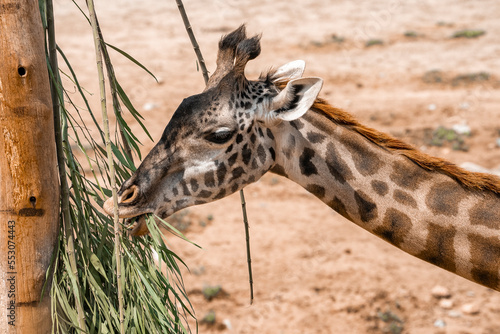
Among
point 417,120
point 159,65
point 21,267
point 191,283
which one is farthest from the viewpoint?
point 159,65

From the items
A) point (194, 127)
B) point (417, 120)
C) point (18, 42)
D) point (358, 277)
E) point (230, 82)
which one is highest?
point (18, 42)

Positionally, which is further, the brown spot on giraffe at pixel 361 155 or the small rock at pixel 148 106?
the small rock at pixel 148 106

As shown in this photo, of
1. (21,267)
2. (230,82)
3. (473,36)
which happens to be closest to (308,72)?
(473,36)

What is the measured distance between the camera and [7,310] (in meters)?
2.73

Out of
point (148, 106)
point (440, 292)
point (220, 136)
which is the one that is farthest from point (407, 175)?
point (148, 106)

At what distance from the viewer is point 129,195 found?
3.34 m

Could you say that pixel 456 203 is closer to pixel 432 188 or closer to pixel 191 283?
pixel 432 188

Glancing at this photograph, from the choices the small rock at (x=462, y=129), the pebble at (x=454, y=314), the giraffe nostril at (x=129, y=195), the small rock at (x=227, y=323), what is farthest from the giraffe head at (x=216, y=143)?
the small rock at (x=462, y=129)

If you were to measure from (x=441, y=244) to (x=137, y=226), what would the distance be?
65.7 inches

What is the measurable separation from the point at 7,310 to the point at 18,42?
1.16m

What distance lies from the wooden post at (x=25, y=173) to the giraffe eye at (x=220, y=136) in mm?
1008

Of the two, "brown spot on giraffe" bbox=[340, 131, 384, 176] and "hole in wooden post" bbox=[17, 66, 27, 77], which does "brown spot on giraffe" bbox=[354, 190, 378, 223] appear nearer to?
"brown spot on giraffe" bbox=[340, 131, 384, 176]

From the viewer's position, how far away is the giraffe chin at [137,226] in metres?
3.30

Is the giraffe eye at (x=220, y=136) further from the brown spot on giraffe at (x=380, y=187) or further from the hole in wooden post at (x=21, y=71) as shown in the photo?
the hole in wooden post at (x=21, y=71)
